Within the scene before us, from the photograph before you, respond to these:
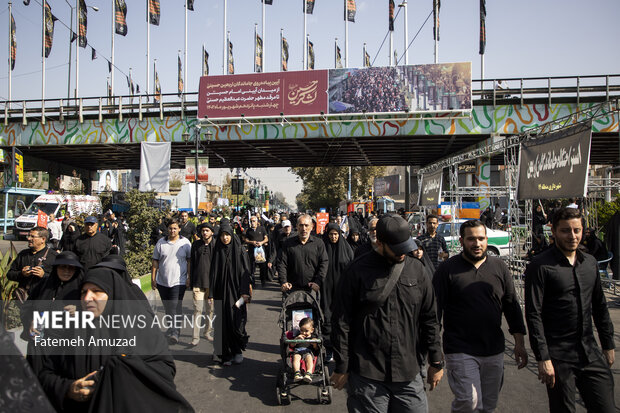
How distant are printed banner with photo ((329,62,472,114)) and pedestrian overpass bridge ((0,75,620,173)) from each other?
0.61 m

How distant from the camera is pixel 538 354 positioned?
2.98 meters

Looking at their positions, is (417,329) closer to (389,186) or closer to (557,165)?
Answer: (557,165)

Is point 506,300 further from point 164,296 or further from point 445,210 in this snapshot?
point 445,210

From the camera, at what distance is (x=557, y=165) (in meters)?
7.32

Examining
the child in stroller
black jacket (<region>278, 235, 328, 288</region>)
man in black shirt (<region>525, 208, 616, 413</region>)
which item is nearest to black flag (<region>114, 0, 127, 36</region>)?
black jacket (<region>278, 235, 328, 288</region>)

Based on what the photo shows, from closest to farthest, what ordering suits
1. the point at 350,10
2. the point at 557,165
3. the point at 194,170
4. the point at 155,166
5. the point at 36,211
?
the point at 557,165 → the point at 155,166 → the point at 194,170 → the point at 36,211 → the point at 350,10

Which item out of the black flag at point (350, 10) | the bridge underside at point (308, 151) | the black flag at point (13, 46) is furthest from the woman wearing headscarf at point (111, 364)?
the black flag at point (13, 46)

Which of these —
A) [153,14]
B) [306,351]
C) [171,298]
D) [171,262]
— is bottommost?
[306,351]

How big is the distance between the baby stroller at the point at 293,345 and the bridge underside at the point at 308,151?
17835mm

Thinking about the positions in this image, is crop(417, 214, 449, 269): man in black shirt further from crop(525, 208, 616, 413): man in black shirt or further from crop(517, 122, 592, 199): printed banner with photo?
crop(525, 208, 616, 413): man in black shirt

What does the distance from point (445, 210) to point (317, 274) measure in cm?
1477

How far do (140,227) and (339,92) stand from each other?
43.4 feet

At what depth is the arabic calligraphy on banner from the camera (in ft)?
69.8

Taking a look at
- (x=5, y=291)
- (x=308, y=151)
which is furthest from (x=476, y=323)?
(x=308, y=151)
